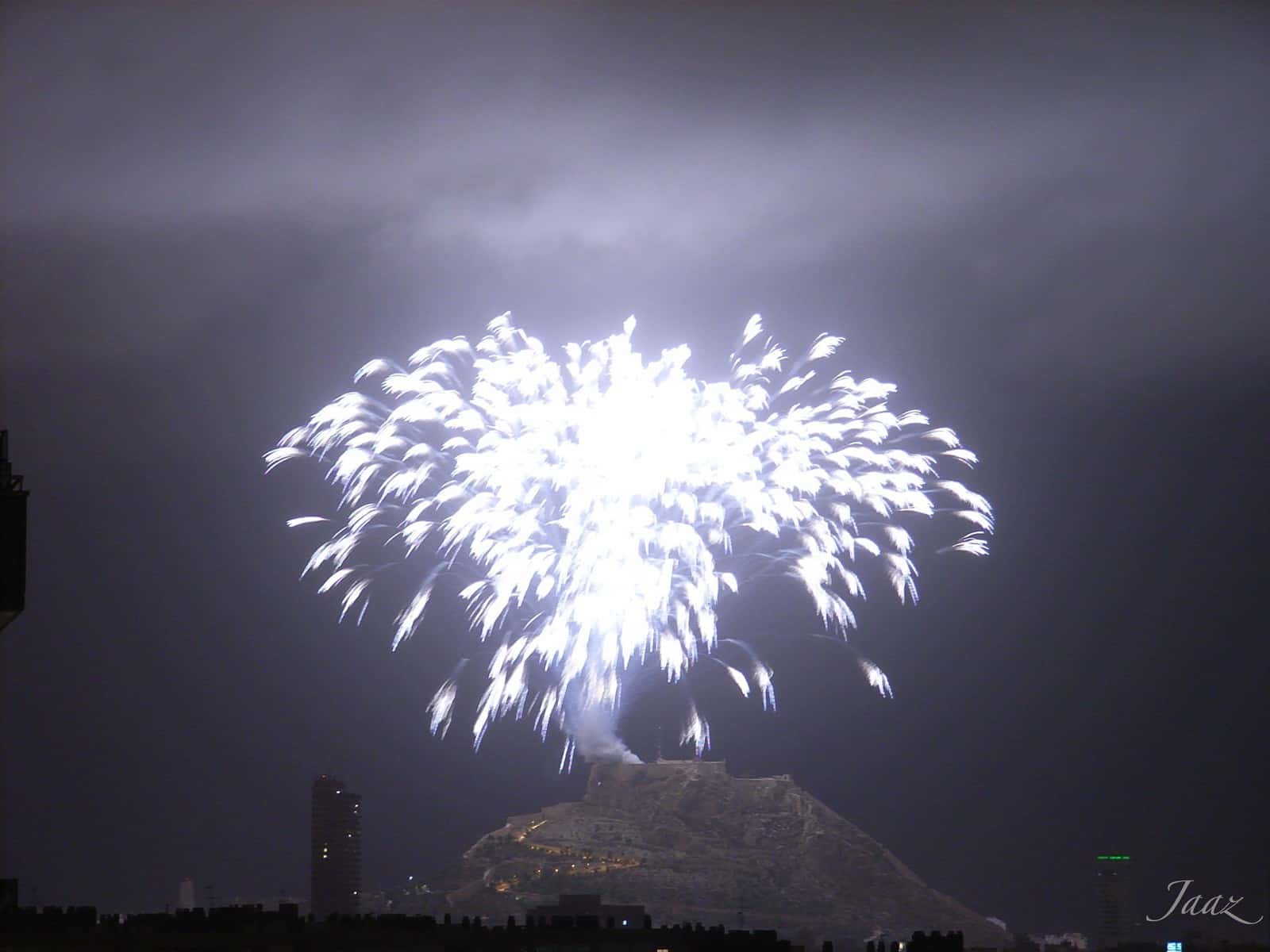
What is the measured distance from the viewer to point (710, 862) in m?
174

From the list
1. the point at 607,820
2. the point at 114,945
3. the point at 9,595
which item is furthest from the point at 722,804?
the point at 9,595

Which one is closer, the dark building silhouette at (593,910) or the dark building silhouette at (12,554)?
the dark building silhouette at (12,554)

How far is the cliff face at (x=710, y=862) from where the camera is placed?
170 m

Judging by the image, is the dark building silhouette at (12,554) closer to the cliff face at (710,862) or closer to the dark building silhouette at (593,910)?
the dark building silhouette at (593,910)

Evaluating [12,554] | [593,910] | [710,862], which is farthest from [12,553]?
[710,862]

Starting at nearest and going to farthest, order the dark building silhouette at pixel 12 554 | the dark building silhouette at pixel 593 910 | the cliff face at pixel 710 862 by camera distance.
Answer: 1. the dark building silhouette at pixel 12 554
2. the dark building silhouette at pixel 593 910
3. the cliff face at pixel 710 862

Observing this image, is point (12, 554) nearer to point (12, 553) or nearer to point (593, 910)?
point (12, 553)

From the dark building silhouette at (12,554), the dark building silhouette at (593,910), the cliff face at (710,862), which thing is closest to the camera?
the dark building silhouette at (12,554)

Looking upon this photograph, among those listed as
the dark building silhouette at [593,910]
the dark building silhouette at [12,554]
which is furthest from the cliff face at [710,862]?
the dark building silhouette at [12,554]

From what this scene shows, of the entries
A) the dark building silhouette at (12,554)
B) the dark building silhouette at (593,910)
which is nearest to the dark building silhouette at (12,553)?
the dark building silhouette at (12,554)

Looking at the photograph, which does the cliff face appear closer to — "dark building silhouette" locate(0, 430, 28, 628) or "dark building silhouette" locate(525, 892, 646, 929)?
"dark building silhouette" locate(525, 892, 646, 929)

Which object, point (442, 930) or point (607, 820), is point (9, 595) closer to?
point (442, 930)

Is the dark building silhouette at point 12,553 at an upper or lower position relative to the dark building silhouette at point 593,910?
upper

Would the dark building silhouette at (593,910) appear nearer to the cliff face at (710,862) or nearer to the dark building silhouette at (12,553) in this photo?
the cliff face at (710,862)
